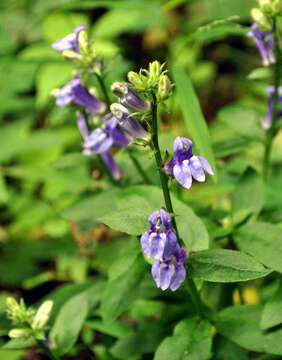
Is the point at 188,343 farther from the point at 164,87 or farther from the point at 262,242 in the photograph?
the point at 164,87

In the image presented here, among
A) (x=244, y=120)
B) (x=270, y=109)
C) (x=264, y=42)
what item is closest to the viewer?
(x=264, y=42)

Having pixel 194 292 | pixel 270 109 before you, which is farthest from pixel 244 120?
pixel 194 292

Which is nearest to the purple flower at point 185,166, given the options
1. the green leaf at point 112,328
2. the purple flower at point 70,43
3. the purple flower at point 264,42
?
the purple flower at point 70,43

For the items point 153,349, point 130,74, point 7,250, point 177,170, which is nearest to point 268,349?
point 153,349

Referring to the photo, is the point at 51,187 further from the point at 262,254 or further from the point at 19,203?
the point at 262,254

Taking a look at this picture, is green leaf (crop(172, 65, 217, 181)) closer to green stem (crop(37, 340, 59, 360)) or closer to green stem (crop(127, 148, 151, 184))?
green stem (crop(127, 148, 151, 184))
